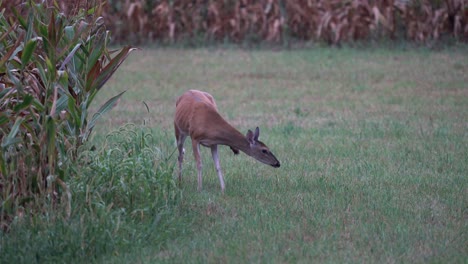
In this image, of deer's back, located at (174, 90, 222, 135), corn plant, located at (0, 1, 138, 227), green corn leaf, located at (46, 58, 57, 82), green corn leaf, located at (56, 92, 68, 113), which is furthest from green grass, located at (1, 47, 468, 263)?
green corn leaf, located at (46, 58, 57, 82)

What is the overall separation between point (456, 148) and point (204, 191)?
11.3 feet

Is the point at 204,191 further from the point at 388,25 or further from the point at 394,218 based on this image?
the point at 388,25

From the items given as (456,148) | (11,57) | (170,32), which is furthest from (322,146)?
(170,32)

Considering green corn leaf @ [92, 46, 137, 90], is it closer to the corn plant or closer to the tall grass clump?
the corn plant

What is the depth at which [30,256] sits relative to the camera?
5969 millimetres

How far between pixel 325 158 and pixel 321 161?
178 millimetres

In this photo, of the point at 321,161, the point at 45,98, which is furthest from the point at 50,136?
the point at 321,161

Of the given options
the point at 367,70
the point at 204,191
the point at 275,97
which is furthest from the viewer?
the point at 367,70

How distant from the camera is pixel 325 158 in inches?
378

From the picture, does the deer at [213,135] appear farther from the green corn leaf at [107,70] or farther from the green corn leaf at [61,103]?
the green corn leaf at [61,103]

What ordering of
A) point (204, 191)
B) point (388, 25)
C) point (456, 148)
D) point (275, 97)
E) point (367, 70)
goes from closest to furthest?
1. point (204, 191)
2. point (456, 148)
3. point (275, 97)
4. point (367, 70)
5. point (388, 25)

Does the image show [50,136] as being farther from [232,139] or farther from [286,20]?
[286,20]

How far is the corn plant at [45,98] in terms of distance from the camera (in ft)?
20.5

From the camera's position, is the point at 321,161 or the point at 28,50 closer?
the point at 28,50
